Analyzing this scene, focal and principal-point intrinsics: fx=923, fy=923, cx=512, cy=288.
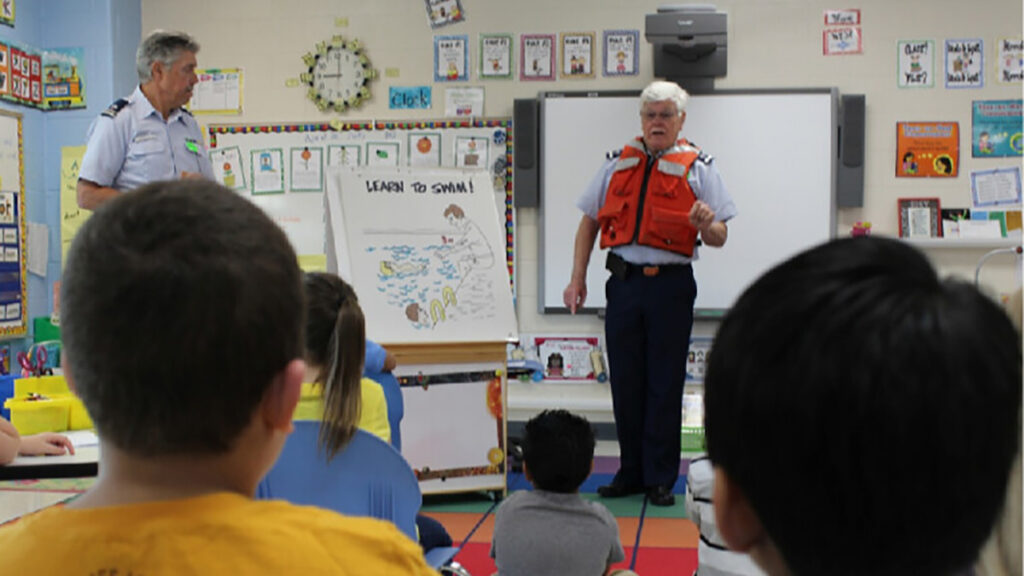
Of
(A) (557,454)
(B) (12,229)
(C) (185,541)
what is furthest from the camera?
(B) (12,229)

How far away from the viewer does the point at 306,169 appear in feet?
18.3

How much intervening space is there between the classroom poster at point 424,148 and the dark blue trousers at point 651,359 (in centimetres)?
203

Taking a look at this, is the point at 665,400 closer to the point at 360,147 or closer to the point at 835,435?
the point at 360,147

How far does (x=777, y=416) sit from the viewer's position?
22.5 inches

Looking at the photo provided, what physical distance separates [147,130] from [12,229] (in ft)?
7.21

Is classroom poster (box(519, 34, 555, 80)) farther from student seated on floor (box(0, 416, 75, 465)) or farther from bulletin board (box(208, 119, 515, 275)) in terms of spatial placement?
student seated on floor (box(0, 416, 75, 465))

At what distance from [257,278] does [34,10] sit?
5468mm

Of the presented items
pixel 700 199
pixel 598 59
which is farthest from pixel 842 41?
pixel 700 199

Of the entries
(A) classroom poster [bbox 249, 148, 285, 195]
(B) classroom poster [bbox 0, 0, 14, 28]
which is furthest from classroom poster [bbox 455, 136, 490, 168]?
(B) classroom poster [bbox 0, 0, 14, 28]

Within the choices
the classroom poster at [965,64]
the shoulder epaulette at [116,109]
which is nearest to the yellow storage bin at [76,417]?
the shoulder epaulette at [116,109]

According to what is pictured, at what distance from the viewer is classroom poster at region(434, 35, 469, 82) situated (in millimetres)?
5477

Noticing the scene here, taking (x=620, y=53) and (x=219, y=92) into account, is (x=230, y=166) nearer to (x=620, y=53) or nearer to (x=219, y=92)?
(x=219, y=92)

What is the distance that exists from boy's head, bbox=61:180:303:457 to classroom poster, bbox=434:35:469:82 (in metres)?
4.89

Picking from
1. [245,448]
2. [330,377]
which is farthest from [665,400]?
[245,448]
